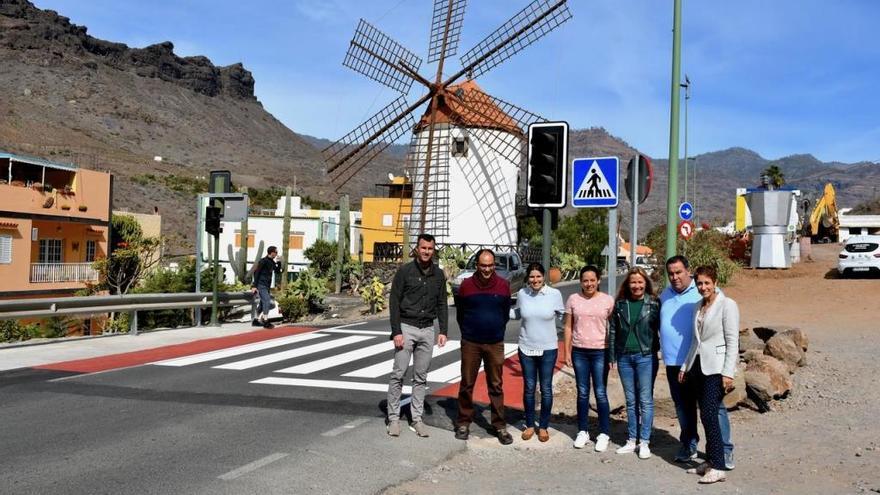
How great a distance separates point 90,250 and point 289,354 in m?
27.8

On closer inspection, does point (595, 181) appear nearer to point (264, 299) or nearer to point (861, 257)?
point (264, 299)

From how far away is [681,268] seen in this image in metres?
Answer: 6.89

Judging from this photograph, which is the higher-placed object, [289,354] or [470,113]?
[470,113]

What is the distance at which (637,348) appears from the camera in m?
7.09

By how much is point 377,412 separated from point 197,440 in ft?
7.19

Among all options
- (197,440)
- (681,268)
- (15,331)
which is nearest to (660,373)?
(681,268)

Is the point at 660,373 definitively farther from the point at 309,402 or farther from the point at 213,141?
the point at 213,141

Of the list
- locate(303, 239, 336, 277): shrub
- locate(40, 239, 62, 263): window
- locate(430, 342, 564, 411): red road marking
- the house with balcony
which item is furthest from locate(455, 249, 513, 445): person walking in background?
locate(303, 239, 336, 277): shrub

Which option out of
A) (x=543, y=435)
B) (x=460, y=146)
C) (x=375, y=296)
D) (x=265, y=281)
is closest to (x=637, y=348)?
(x=543, y=435)

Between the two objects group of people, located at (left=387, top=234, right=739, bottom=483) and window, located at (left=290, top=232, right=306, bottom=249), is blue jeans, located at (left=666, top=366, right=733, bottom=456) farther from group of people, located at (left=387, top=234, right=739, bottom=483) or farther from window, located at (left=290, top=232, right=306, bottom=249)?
window, located at (left=290, top=232, right=306, bottom=249)

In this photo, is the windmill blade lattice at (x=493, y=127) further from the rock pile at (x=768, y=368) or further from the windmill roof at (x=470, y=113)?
the rock pile at (x=768, y=368)

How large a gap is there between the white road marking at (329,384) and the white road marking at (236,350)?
240 cm

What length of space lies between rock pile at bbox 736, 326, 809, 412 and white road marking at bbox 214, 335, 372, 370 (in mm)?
7224

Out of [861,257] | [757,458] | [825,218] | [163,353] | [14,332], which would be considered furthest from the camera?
[825,218]
